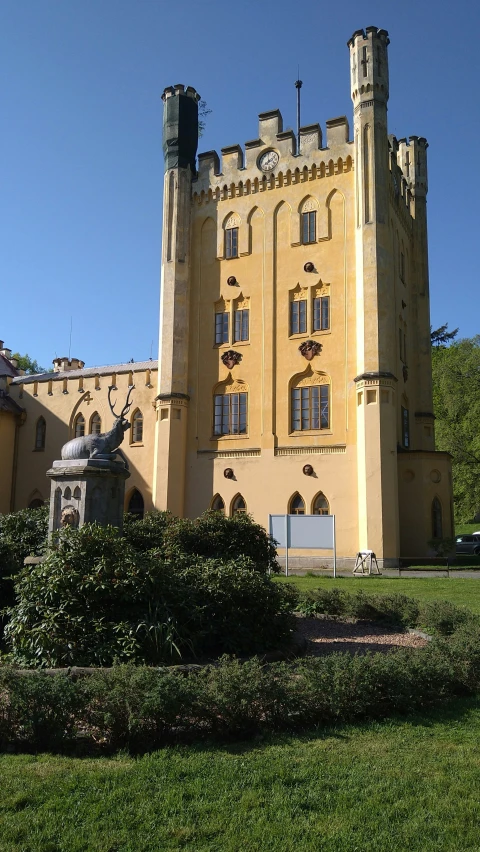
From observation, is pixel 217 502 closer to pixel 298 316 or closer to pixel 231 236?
pixel 298 316

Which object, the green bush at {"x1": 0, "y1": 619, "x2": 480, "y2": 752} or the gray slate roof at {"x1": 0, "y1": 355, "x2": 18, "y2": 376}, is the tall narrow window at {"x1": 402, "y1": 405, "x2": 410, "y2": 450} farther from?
the gray slate roof at {"x1": 0, "y1": 355, "x2": 18, "y2": 376}

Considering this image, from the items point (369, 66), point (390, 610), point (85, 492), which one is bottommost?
point (390, 610)

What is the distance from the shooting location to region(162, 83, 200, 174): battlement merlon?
113ft

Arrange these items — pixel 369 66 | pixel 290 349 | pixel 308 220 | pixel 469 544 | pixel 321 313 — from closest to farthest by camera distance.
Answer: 1. pixel 369 66
2. pixel 321 313
3. pixel 290 349
4. pixel 308 220
5. pixel 469 544

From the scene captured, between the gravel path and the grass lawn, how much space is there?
3.66m

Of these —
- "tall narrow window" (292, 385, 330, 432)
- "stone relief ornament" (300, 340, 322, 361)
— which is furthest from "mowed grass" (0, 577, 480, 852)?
"stone relief ornament" (300, 340, 322, 361)

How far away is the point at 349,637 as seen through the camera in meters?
11.3

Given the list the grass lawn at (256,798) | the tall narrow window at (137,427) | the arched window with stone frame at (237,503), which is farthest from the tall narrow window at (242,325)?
the grass lawn at (256,798)

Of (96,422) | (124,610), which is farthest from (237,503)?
(124,610)

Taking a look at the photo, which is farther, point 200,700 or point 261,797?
point 200,700

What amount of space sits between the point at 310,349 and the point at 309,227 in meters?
5.86

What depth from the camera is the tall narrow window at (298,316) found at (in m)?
31.2

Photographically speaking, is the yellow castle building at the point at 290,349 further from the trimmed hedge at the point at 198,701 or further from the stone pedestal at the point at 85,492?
the trimmed hedge at the point at 198,701

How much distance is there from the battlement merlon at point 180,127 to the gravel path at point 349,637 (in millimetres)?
27499
